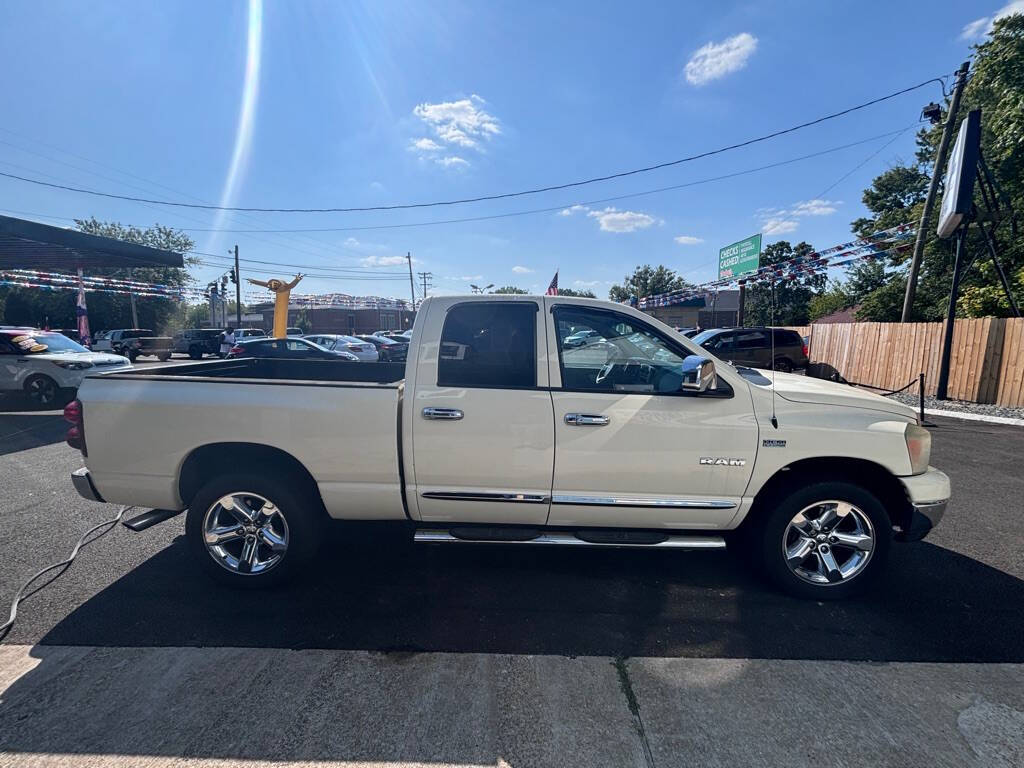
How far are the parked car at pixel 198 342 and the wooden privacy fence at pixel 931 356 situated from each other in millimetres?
30078

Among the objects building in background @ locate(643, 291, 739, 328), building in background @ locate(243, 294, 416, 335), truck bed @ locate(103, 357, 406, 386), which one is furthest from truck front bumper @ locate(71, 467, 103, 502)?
building in background @ locate(243, 294, 416, 335)

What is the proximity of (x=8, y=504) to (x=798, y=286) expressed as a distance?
A: 231 feet

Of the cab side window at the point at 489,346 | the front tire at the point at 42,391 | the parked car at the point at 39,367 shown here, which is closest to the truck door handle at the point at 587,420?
the cab side window at the point at 489,346

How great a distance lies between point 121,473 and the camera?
3.11 meters

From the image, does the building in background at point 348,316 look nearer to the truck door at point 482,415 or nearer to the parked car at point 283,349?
the parked car at point 283,349

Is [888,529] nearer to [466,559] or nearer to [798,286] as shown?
[466,559]

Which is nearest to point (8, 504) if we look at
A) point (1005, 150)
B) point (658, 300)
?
point (1005, 150)

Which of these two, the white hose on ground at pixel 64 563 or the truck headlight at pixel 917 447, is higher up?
the truck headlight at pixel 917 447

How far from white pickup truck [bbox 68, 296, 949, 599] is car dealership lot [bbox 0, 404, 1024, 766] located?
0.40 metres

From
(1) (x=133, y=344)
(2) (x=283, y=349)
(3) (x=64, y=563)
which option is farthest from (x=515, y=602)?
(1) (x=133, y=344)

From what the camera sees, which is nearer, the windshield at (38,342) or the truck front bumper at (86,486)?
the truck front bumper at (86,486)

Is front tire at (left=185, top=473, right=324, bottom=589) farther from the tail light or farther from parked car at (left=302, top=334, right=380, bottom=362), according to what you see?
parked car at (left=302, top=334, right=380, bottom=362)

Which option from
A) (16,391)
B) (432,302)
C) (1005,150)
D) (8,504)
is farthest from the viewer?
(1005,150)

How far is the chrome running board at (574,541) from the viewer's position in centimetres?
300
